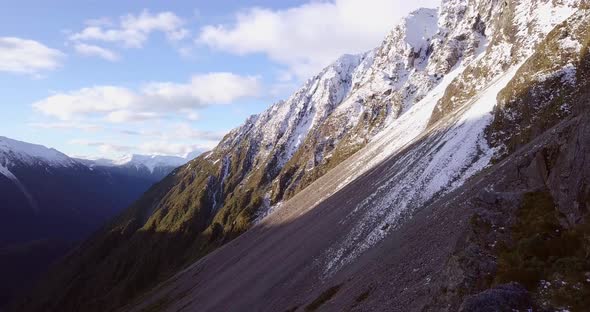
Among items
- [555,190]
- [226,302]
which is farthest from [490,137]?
[226,302]

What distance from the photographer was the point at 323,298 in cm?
4266

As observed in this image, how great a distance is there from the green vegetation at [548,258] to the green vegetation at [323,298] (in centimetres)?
2144

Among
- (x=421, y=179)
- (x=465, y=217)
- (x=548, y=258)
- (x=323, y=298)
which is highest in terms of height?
(x=548, y=258)

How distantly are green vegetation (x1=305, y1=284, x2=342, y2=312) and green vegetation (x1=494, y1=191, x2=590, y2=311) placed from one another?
2144 cm

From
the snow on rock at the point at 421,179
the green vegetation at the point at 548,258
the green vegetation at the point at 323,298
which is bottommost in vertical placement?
the green vegetation at the point at 323,298

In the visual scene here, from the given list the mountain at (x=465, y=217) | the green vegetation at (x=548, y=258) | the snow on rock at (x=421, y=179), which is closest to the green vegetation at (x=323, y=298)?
the mountain at (x=465, y=217)

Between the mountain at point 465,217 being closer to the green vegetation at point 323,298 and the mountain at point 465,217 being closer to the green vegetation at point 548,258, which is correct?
the green vegetation at point 548,258

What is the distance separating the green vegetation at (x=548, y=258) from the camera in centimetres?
1798

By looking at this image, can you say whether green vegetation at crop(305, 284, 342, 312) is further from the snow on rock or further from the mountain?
the snow on rock

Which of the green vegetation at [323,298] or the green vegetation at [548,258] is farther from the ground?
the green vegetation at [548,258]

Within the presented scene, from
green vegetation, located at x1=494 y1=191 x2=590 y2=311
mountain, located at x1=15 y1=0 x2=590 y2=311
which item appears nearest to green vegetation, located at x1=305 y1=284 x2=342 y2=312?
mountain, located at x1=15 y1=0 x2=590 y2=311

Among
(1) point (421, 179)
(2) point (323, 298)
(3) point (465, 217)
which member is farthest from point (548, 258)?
(1) point (421, 179)

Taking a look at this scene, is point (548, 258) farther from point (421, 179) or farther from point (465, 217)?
point (421, 179)

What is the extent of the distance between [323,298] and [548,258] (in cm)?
2550
